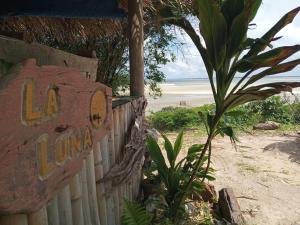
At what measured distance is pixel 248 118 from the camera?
11.1 meters

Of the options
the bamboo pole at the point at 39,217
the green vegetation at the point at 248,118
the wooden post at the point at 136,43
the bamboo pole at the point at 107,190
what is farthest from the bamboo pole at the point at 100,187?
the green vegetation at the point at 248,118

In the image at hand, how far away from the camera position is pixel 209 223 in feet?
12.3

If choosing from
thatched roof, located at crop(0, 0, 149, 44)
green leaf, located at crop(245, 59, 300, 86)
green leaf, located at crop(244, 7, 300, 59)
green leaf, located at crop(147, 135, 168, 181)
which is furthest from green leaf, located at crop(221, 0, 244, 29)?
thatched roof, located at crop(0, 0, 149, 44)

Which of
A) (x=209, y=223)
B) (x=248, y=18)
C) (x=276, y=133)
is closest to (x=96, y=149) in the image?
(x=248, y=18)

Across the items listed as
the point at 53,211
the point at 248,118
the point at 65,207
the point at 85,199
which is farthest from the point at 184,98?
the point at 53,211

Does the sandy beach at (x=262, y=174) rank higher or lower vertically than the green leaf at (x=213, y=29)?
lower

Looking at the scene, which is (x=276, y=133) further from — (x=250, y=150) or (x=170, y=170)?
(x=170, y=170)

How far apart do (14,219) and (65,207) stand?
0.43 metres

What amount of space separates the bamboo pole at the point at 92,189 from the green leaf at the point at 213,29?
1.25 meters

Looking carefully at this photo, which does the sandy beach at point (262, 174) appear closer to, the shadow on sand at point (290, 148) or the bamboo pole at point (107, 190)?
the shadow on sand at point (290, 148)

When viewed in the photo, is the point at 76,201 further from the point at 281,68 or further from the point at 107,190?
the point at 281,68

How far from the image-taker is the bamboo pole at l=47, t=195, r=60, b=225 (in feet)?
5.42

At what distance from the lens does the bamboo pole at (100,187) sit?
93.5 inches

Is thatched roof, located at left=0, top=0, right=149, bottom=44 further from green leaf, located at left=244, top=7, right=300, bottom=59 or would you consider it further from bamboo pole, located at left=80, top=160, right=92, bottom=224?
bamboo pole, located at left=80, top=160, right=92, bottom=224
